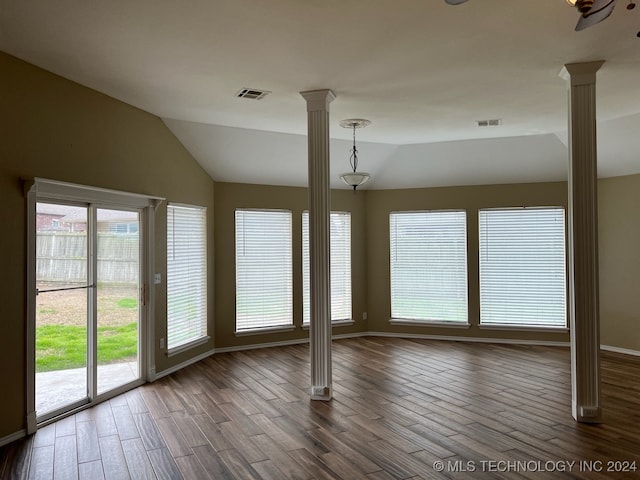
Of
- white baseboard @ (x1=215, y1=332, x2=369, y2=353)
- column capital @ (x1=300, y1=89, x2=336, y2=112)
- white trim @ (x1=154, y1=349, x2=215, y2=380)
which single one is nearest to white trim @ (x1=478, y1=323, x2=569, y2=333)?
white baseboard @ (x1=215, y1=332, x2=369, y2=353)

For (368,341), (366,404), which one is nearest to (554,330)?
(368,341)

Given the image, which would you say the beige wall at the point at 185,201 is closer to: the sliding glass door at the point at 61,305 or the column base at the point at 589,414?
the sliding glass door at the point at 61,305

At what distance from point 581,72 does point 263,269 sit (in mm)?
4997

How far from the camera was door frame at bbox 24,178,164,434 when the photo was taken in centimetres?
397

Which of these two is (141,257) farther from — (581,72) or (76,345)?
(581,72)

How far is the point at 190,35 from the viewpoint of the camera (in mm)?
3404

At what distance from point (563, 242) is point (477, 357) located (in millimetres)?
2431

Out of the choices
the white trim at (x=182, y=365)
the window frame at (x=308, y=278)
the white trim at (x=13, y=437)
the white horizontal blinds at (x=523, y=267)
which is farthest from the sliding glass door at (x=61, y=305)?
the white horizontal blinds at (x=523, y=267)

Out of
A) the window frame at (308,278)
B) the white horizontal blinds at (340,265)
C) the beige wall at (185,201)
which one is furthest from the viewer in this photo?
the white horizontal blinds at (340,265)

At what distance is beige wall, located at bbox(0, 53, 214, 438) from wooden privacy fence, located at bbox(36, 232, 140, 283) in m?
0.29

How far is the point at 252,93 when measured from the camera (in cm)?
471

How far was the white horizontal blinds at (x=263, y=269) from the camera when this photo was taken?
7.26 metres

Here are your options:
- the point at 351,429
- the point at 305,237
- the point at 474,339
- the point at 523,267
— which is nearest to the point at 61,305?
the point at 351,429

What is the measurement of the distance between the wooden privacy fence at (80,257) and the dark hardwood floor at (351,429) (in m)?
1.32
